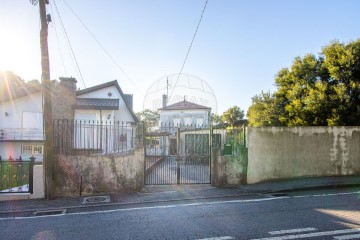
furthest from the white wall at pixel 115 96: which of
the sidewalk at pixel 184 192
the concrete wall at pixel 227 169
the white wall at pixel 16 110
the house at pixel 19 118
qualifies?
the sidewalk at pixel 184 192

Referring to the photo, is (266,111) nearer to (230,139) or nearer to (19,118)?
(230,139)

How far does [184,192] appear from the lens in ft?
31.4

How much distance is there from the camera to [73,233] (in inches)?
217

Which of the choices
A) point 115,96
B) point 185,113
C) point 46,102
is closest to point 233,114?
point 185,113

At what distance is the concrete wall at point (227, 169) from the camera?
10711 mm

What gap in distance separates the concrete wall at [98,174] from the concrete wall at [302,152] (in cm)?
443

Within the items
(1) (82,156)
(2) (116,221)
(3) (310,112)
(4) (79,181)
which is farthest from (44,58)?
(3) (310,112)

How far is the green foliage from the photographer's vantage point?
15.6m

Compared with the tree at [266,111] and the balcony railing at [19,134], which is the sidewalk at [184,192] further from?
the balcony railing at [19,134]

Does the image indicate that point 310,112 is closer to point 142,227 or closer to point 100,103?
point 142,227

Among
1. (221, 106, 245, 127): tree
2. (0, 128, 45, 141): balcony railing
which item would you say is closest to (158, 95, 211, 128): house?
(221, 106, 245, 127): tree

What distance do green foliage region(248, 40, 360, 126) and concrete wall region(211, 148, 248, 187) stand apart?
8066 mm

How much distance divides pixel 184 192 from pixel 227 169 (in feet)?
6.99

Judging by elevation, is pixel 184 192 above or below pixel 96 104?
below
